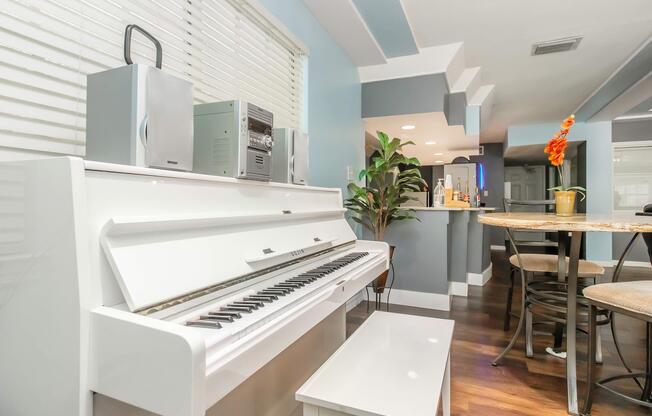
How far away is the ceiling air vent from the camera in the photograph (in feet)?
11.1

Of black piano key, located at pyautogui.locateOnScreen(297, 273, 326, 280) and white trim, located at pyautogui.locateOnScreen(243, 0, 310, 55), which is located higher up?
white trim, located at pyautogui.locateOnScreen(243, 0, 310, 55)

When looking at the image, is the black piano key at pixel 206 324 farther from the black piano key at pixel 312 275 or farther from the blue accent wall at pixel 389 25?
the blue accent wall at pixel 389 25

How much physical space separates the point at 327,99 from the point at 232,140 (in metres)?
1.84

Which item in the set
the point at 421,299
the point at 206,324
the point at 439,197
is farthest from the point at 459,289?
the point at 206,324

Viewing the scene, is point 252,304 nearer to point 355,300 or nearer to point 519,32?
point 355,300

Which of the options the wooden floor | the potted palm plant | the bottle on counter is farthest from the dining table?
the bottle on counter

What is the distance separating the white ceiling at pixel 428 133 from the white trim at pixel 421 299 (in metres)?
1.80

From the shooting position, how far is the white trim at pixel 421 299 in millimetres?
3398

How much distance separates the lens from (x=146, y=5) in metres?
1.39

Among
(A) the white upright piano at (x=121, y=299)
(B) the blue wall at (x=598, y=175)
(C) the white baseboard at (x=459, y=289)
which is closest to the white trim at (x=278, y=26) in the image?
(A) the white upright piano at (x=121, y=299)

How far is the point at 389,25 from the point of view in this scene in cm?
291

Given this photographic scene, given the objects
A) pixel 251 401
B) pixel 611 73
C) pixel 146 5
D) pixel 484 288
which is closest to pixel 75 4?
pixel 146 5

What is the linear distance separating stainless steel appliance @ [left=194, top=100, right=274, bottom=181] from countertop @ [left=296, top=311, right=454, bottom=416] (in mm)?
742

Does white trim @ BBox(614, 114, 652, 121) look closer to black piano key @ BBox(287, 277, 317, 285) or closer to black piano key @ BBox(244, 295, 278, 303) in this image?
black piano key @ BBox(287, 277, 317, 285)
